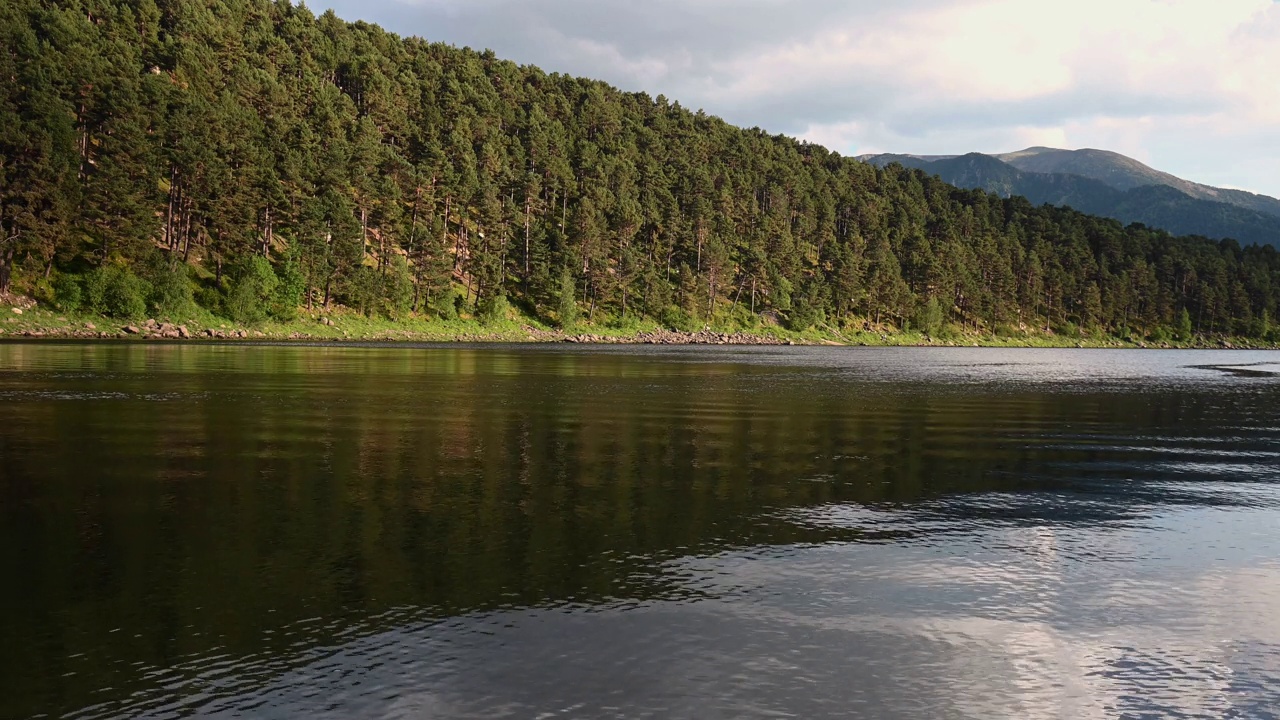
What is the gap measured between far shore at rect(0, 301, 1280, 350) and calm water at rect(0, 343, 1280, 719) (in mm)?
79584

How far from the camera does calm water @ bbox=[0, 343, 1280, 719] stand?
336 inches

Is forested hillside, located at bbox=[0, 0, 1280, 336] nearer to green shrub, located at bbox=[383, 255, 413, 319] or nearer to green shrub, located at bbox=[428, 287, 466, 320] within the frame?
green shrub, located at bbox=[383, 255, 413, 319]

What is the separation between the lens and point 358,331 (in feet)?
416

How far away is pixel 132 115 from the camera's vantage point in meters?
117

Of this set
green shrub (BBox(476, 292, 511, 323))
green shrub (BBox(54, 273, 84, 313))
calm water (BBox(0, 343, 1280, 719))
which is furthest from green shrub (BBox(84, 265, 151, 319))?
calm water (BBox(0, 343, 1280, 719))

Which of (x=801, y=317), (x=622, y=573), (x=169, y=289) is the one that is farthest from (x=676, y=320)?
(x=622, y=573)

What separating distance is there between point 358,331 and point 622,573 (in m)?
122

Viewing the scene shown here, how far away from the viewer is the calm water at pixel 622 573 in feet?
28.0

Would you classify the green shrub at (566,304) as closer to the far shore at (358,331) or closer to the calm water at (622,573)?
the far shore at (358,331)

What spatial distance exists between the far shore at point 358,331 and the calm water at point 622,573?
261 ft

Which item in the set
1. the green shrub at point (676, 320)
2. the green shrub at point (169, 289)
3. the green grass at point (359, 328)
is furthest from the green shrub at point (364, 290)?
the green shrub at point (676, 320)

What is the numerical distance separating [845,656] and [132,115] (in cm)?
13327

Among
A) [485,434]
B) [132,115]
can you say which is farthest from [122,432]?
[132,115]

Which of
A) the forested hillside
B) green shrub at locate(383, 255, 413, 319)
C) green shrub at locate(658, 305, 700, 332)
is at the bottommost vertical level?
green shrub at locate(658, 305, 700, 332)
